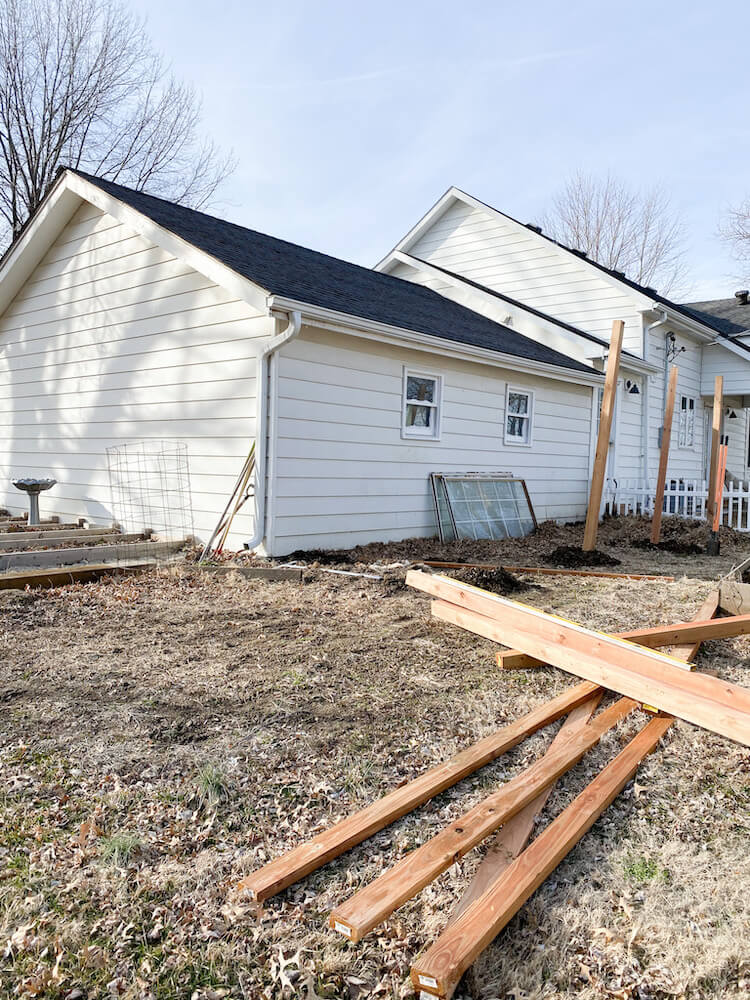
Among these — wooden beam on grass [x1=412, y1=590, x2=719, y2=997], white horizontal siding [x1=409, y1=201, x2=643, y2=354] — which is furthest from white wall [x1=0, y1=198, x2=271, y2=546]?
white horizontal siding [x1=409, y1=201, x2=643, y2=354]

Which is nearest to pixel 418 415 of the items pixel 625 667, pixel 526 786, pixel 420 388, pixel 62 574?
pixel 420 388

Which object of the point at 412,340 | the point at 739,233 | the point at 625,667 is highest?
the point at 739,233

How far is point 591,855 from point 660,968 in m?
0.50

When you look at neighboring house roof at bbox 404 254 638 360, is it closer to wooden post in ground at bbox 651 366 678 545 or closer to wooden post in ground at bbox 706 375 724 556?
wooden post in ground at bbox 706 375 724 556

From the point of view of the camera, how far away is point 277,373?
7.42 meters

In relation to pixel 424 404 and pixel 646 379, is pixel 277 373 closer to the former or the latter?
pixel 424 404

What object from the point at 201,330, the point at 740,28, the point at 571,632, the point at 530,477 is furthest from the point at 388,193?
the point at 571,632

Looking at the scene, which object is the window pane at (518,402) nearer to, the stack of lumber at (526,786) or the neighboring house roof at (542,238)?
the neighboring house roof at (542,238)

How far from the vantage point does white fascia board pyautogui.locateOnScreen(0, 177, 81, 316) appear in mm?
9859

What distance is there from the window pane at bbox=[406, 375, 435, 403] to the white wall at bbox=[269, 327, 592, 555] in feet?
0.55

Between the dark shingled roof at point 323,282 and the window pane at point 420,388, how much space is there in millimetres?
653

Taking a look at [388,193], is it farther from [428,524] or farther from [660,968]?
[660,968]

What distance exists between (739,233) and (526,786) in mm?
29183

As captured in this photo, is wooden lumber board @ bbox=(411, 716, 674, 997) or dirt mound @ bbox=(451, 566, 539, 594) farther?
dirt mound @ bbox=(451, 566, 539, 594)
